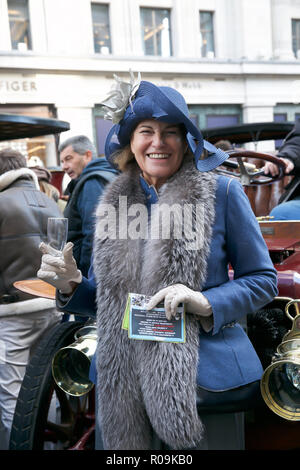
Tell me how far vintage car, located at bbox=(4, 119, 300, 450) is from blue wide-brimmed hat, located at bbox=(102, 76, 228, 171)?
0.22 meters

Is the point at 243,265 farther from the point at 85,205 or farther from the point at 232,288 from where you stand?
the point at 85,205

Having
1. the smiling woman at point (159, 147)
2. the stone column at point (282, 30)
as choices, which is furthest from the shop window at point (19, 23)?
the smiling woman at point (159, 147)

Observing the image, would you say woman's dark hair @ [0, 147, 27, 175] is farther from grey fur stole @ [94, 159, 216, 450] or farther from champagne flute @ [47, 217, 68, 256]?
champagne flute @ [47, 217, 68, 256]

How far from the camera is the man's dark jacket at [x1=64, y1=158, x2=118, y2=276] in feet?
10.7

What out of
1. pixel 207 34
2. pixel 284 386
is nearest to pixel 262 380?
pixel 284 386

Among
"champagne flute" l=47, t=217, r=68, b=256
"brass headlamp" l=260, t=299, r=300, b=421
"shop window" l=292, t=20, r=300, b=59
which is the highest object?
"shop window" l=292, t=20, r=300, b=59

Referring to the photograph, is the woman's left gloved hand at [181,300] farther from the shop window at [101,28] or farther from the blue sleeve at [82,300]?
the shop window at [101,28]

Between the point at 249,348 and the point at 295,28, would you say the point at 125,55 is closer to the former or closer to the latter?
Result: the point at 295,28

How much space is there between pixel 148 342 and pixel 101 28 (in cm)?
1417

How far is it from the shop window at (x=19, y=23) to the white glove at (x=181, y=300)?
13.1 metres

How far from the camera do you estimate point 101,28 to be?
13.9 metres

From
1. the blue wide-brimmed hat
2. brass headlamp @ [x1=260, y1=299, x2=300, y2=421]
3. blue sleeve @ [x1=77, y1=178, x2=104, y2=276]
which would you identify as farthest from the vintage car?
blue sleeve @ [x1=77, y1=178, x2=104, y2=276]

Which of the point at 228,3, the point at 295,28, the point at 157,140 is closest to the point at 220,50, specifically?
the point at 228,3

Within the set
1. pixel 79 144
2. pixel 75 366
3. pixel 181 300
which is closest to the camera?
pixel 181 300
